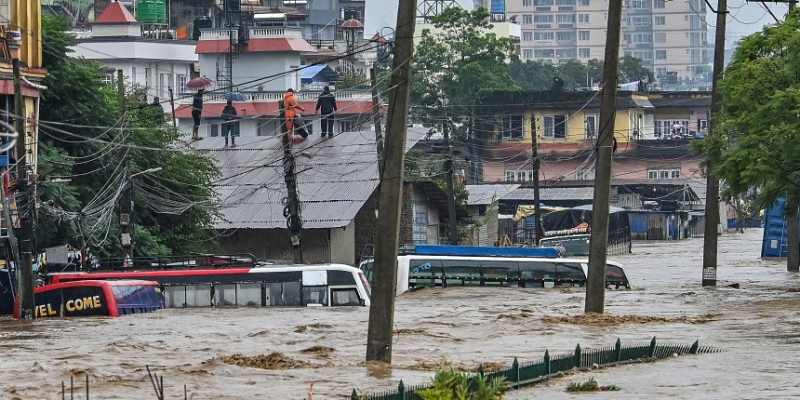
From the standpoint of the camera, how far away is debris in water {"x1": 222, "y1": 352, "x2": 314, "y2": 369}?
95.5ft

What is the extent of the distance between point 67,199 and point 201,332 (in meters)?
15.6

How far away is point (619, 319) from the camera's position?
39.1m

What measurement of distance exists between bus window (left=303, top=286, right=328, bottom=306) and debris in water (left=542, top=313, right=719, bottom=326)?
339 inches

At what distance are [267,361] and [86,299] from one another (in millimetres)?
14778

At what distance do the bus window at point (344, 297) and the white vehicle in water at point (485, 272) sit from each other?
21.8 feet

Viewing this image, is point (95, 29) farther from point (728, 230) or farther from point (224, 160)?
point (728, 230)

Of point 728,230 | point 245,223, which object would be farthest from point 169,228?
point 728,230

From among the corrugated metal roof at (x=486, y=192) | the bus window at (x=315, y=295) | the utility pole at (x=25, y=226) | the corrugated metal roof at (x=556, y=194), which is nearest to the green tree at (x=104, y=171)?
the utility pole at (x=25, y=226)

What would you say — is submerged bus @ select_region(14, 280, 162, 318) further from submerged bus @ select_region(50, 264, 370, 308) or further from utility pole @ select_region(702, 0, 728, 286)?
utility pole @ select_region(702, 0, 728, 286)

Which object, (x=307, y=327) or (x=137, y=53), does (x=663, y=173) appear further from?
(x=307, y=327)

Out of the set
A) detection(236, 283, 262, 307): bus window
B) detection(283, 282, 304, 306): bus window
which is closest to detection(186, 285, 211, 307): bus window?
detection(236, 283, 262, 307): bus window

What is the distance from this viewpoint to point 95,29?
110500mm

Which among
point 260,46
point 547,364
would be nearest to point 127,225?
point 547,364

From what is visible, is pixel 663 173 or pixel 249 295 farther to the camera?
pixel 663 173
